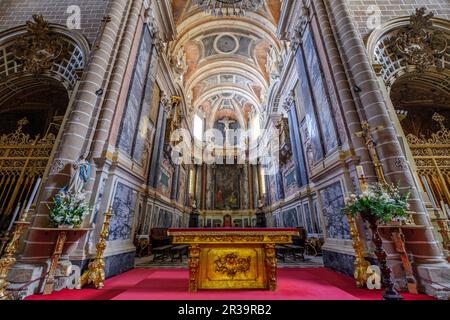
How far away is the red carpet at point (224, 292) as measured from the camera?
3.50m

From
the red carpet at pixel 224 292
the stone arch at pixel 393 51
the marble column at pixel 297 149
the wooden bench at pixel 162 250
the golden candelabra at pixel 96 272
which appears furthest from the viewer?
the marble column at pixel 297 149

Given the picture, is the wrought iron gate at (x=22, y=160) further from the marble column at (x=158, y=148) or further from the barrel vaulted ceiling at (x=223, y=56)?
the barrel vaulted ceiling at (x=223, y=56)

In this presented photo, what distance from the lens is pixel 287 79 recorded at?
1225 cm

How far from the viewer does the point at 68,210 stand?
14.0ft

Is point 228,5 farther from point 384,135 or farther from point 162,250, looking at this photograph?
point 162,250

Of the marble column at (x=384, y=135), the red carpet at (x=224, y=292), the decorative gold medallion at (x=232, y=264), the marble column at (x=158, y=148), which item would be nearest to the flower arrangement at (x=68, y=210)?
the red carpet at (x=224, y=292)

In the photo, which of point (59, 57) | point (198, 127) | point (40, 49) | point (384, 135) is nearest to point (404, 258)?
point (384, 135)

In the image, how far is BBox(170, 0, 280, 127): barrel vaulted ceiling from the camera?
1480cm

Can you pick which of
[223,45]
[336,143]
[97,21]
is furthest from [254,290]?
[223,45]

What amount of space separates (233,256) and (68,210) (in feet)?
12.2

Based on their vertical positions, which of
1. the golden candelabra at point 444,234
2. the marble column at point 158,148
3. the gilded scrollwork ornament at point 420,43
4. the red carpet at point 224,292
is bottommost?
the red carpet at point 224,292

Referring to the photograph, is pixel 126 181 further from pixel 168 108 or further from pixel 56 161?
pixel 168 108

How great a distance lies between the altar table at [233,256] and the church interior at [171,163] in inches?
1.1
